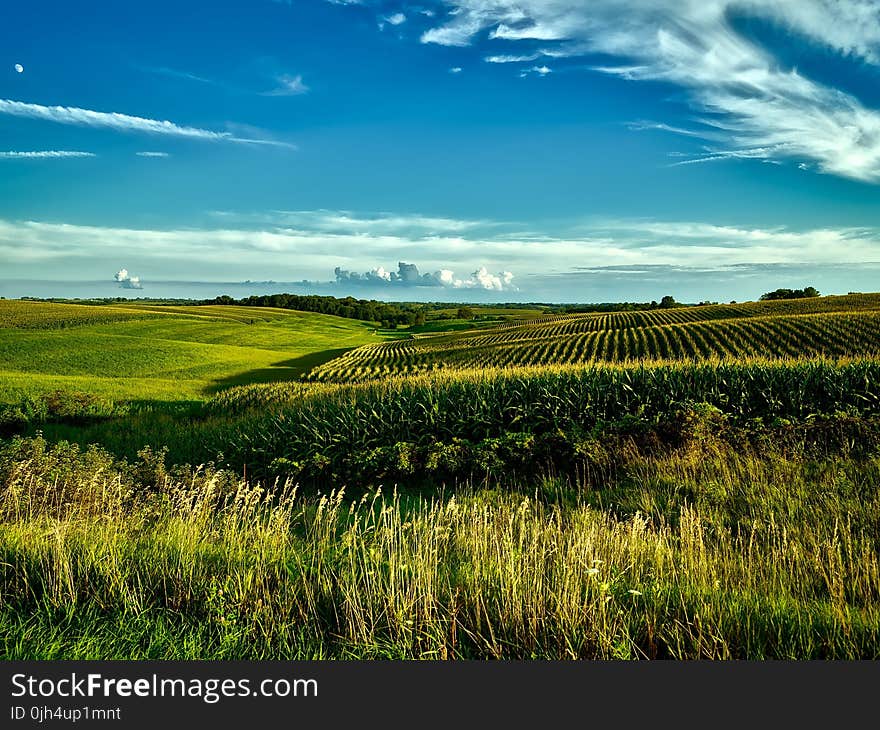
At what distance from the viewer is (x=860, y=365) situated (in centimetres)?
1347

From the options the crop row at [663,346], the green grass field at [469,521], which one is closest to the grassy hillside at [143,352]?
the crop row at [663,346]

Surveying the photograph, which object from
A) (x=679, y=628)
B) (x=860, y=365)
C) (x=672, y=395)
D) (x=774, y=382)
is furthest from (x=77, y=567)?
(x=860, y=365)

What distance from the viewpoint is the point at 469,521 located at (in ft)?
23.1

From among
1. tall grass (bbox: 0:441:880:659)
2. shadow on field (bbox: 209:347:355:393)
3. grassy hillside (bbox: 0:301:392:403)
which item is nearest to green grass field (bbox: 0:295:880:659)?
tall grass (bbox: 0:441:880:659)

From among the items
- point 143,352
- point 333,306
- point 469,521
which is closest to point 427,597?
point 469,521

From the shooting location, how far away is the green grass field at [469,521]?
13.5 feet

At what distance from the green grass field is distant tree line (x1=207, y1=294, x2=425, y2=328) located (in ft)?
458

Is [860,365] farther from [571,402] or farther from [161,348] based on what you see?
[161,348]

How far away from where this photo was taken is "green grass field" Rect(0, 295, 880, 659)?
4.13 metres

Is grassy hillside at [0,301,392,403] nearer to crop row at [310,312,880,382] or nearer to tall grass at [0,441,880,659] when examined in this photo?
crop row at [310,312,880,382]

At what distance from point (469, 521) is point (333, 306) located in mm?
169317

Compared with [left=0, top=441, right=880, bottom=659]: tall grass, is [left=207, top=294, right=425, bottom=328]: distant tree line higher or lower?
higher

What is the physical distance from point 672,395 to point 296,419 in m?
9.35

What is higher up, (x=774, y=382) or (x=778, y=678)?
(x=774, y=382)
